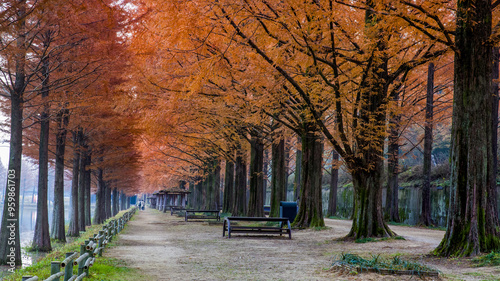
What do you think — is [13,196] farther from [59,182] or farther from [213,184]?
[213,184]

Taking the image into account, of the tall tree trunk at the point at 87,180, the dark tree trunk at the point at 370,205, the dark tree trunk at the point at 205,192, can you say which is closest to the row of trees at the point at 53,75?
the tall tree trunk at the point at 87,180

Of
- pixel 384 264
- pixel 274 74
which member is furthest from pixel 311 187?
pixel 384 264

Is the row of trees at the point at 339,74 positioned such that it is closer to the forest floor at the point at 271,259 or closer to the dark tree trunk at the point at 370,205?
the dark tree trunk at the point at 370,205

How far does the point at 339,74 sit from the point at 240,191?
13460 millimetres

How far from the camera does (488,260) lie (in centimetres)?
774

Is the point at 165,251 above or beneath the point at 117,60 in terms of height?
beneath

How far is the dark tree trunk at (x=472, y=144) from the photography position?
859 centimetres

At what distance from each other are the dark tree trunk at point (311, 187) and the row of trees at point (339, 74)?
39mm

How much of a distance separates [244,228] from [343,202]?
19.2 m

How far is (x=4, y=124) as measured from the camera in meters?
16.1

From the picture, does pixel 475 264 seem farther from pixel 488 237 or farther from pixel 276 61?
pixel 276 61

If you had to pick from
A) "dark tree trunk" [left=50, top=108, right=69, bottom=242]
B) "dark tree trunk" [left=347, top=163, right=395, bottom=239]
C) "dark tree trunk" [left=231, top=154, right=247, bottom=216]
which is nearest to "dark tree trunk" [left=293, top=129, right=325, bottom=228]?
"dark tree trunk" [left=347, top=163, right=395, bottom=239]

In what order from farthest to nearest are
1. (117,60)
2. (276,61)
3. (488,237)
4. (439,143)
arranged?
(439,143), (117,60), (276,61), (488,237)

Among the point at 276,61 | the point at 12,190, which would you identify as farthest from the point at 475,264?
the point at 12,190
